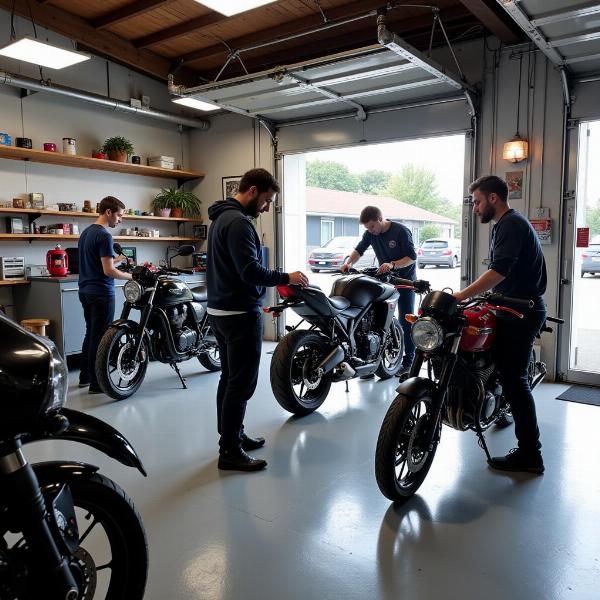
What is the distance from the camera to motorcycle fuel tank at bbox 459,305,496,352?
2791 millimetres

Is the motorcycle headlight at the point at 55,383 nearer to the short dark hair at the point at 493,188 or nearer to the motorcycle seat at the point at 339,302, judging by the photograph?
the short dark hair at the point at 493,188

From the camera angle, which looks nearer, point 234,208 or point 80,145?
point 234,208

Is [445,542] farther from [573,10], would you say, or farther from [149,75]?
[149,75]

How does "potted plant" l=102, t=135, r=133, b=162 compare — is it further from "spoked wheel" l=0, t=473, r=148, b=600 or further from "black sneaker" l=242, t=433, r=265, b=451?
"spoked wheel" l=0, t=473, r=148, b=600

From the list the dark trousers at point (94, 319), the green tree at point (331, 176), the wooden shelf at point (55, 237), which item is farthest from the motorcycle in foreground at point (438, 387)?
the green tree at point (331, 176)

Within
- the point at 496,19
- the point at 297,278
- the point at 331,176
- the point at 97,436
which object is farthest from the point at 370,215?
the point at 331,176

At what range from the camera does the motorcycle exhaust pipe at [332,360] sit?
404 cm

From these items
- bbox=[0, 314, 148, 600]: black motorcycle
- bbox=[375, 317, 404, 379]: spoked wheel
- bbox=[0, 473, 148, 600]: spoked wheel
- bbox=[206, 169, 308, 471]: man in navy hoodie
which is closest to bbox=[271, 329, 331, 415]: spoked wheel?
bbox=[206, 169, 308, 471]: man in navy hoodie

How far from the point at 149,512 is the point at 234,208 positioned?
63.6 inches

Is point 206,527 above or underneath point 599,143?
underneath

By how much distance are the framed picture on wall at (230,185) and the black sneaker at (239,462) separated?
487cm

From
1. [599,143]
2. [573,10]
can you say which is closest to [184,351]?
[573,10]

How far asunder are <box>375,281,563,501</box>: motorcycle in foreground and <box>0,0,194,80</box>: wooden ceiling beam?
16.9ft

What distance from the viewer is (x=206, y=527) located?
247 cm
